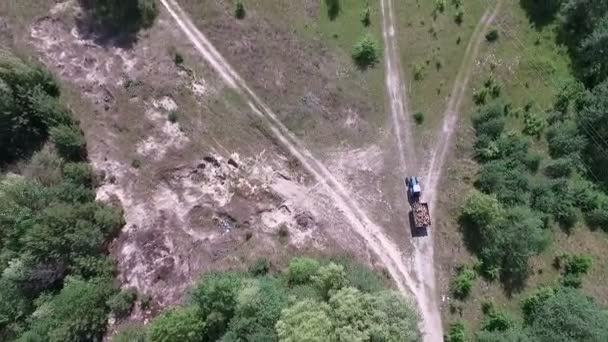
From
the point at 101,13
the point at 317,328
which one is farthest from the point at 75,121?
the point at 317,328

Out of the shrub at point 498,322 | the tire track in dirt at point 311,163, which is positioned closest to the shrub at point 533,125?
the shrub at point 498,322

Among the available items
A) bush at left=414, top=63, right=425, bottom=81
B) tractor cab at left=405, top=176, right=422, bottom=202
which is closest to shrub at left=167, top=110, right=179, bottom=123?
tractor cab at left=405, top=176, right=422, bottom=202

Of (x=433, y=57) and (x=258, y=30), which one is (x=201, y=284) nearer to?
(x=258, y=30)

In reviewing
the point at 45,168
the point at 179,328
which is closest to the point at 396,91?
the point at 179,328

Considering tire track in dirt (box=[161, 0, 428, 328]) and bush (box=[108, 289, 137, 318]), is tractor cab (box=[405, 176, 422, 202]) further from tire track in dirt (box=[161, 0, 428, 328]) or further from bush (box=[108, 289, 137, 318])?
bush (box=[108, 289, 137, 318])

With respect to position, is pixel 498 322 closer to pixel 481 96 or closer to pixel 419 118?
pixel 419 118

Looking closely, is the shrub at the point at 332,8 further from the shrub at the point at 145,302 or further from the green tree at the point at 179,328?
the shrub at the point at 145,302
